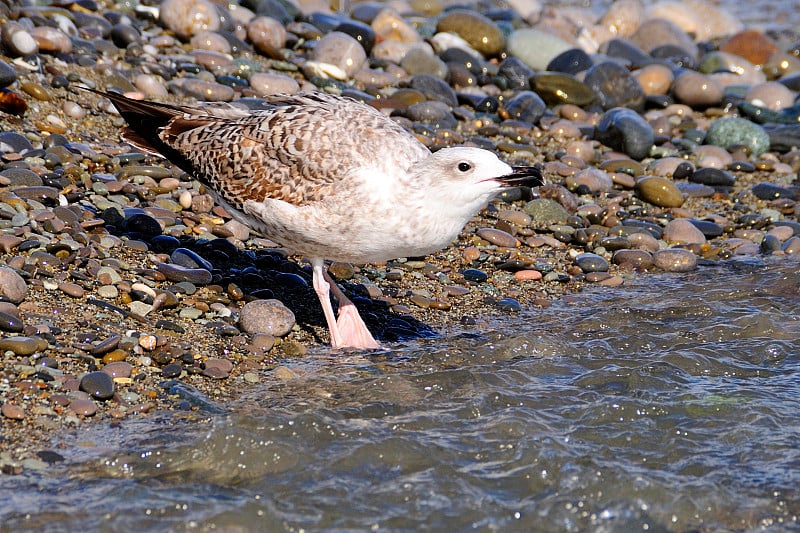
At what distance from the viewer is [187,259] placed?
6844 mm

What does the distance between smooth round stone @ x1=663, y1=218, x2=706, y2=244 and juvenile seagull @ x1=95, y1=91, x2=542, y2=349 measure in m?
3.24

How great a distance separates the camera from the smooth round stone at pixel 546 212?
8641mm

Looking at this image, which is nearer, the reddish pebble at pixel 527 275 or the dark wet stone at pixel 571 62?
the reddish pebble at pixel 527 275

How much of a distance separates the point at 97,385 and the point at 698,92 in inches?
368

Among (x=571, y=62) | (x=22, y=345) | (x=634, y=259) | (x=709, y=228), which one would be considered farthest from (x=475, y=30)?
(x=22, y=345)

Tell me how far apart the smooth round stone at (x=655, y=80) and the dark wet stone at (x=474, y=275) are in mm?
5962

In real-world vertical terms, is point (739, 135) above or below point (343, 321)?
above

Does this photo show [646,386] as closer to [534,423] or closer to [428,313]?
[534,423]

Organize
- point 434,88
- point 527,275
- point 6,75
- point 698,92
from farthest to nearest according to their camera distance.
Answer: point 698,92
point 434,88
point 6,75
point 527,275

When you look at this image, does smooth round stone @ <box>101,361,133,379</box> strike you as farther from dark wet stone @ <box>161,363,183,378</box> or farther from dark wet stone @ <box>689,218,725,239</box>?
dark wet stone @ <box>689,218,725,239</box>

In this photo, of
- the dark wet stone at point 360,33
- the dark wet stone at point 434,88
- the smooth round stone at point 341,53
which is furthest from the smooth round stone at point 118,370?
the dark wet stone at point 360,33

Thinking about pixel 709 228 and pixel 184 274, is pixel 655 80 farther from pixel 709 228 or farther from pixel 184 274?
pixel 184 274

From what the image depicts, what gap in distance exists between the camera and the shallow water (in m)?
4.32

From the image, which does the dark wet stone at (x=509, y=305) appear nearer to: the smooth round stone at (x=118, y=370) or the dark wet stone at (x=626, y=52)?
the smooth round stone at (x=118, y=370)
